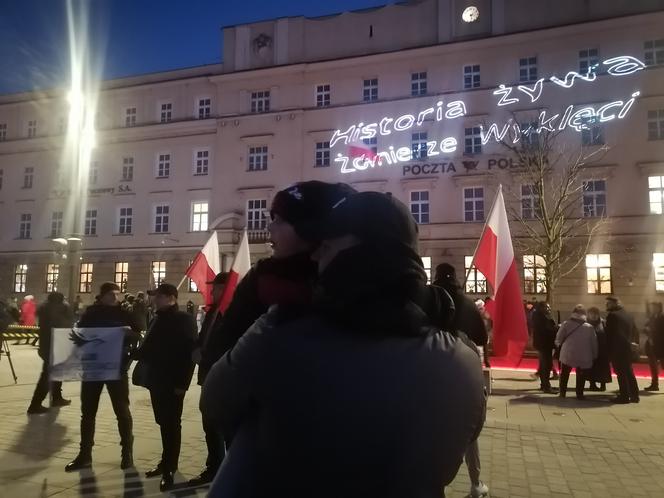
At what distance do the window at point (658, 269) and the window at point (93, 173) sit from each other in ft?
113

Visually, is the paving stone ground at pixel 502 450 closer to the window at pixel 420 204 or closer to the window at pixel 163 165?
the window at pixel 420 204

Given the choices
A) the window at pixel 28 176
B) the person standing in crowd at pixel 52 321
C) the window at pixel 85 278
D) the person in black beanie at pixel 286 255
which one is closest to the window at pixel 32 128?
the window at pixel 28 176

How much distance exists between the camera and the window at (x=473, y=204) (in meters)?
28.6

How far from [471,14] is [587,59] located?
6849 mm

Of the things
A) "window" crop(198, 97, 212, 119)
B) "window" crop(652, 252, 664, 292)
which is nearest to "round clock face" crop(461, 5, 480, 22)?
"window" crop(652, 252, 664, 292)

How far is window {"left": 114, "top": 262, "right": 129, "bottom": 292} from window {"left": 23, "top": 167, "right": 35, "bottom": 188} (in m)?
10.6

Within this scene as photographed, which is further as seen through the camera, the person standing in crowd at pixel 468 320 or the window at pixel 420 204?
the window at pixel 420 204

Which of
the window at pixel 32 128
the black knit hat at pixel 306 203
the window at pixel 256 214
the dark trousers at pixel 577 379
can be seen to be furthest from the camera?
the window at pixel 32 128

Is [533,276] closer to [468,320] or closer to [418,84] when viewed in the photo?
[418,84]

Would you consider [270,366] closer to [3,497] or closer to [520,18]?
[3,497]

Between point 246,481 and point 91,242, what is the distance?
38210mm

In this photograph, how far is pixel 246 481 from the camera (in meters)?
1.51

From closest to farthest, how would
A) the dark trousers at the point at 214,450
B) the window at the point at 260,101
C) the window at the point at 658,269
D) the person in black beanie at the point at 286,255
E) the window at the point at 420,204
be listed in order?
the person in black beanie at the point at 286,255 → the dark trousers at the point at 214,450 → the window at the point at 658,269 → the window at the point at 420,204 → the window at the point at 260,101

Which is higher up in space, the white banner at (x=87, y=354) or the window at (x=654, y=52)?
the window at (x=654, y=52)
